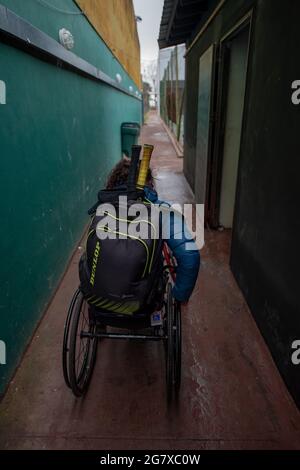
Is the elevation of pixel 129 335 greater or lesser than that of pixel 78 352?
greater

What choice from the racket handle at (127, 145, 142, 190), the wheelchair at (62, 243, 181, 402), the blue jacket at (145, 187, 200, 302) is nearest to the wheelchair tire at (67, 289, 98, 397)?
the wheelchair at (62, 243, 181, 402)

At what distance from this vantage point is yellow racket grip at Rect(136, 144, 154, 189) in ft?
4.96

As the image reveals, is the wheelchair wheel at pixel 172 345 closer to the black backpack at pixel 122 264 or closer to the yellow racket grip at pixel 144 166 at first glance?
the black backpack at pixel 122 264

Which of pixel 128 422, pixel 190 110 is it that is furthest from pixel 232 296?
pixel 190 110

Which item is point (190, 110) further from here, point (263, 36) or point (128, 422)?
point (128, 422)

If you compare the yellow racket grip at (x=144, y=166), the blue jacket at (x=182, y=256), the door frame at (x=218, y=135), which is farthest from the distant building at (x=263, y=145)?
the yellow racket grip at (x=144, y=166)

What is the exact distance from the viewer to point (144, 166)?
1536 mm

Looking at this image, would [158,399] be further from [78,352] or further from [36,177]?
[36,177]

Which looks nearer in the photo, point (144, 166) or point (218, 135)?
point (144, 166)

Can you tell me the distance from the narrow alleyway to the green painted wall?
0.67 feet

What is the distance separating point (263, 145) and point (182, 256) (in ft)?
3.42

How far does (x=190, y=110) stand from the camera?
5.30 m

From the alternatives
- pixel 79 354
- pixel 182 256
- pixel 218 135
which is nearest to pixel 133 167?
pixel 182 256

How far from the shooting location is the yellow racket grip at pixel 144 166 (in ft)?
4.96
